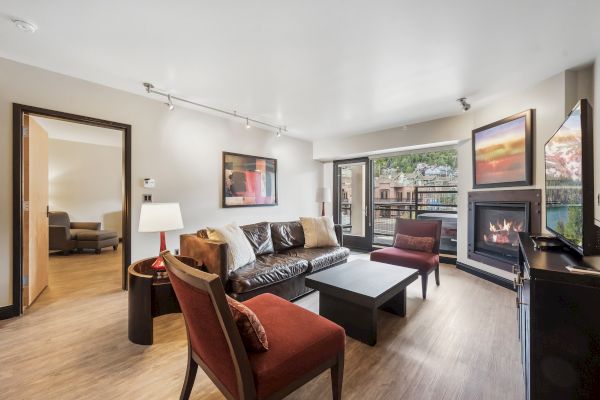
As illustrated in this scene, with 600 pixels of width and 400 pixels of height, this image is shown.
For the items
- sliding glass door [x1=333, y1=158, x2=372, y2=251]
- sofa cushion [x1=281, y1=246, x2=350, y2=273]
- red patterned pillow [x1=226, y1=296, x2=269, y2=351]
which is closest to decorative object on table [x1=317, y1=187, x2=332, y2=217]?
sliding glass door [x1=333, y1=158, x2=372, y2=251]

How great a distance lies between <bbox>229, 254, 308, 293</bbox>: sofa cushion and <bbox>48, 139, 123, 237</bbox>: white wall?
15.4ft

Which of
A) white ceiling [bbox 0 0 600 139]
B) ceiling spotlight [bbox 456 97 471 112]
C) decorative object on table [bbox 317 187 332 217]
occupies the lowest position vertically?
decorative object on table [bbox 317 187 332 217]

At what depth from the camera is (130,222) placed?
123 inches

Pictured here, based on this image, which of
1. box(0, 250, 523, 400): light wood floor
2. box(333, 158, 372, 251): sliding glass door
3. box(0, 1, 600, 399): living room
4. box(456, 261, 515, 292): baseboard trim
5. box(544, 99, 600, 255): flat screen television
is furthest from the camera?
box(333, 158, 372, 251): sliding glass door

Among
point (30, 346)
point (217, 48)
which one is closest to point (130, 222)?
point (30, 346)

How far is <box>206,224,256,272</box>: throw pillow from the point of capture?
2.64 metres

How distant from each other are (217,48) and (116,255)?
190 inches

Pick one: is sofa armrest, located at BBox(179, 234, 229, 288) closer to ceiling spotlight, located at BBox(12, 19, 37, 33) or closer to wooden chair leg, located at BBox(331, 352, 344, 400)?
wooden chair leg, located at BBox(331, 352, 344, 400)

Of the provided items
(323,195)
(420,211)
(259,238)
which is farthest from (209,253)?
(420,211)

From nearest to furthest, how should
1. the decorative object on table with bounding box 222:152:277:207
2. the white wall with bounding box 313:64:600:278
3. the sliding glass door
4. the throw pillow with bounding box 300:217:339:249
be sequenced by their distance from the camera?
the white wall with bounding box 313:64:600:278, the throw pillow with bounding box 300:217:339:249, the decorative object on table with bounding box 222:152:277:207, the sliding glass door

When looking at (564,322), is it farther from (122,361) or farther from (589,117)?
(122,361)

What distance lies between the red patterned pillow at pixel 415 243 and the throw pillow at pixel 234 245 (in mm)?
2054

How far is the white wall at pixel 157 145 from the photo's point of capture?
2426 millimetres

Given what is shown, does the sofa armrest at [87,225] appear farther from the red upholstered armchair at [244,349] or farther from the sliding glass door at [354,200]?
the red upholstered armchair at [244,349]
